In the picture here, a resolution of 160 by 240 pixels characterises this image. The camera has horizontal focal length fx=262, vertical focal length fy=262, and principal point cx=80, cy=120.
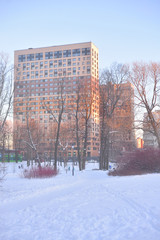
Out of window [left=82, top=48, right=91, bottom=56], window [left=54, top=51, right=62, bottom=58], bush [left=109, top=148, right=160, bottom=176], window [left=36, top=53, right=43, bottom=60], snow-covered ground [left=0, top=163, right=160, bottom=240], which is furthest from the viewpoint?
window [left=36, top=53, right=43, bottom=60]

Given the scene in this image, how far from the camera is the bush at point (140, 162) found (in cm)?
1716

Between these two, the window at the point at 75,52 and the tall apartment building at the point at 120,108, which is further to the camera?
the window at the point at 75,52

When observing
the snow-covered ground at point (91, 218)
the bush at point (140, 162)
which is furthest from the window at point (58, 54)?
the snow-covered ground at point (91, 218)

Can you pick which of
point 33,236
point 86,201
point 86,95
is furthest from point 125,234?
point 86,95

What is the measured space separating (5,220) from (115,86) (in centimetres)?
2749

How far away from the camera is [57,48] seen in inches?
5133

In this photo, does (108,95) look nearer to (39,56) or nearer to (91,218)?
(91,218)

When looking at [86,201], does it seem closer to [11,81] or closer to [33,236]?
[33,236]

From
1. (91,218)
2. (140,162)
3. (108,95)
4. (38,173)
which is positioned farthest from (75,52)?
(91,218)

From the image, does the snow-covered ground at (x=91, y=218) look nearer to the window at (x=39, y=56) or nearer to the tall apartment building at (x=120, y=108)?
the tall apartment building at (x=120, y=108)

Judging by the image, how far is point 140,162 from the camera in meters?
17.7

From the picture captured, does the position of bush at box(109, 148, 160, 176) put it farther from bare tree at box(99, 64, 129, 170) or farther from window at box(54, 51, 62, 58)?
window at box(54, 51, 62, 58)

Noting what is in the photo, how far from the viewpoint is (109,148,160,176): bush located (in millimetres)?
17156

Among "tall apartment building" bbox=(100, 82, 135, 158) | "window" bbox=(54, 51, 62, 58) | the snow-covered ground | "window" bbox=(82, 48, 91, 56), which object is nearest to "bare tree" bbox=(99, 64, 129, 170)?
"tall apartment building" bbox=(100, 82, 135, 158)
